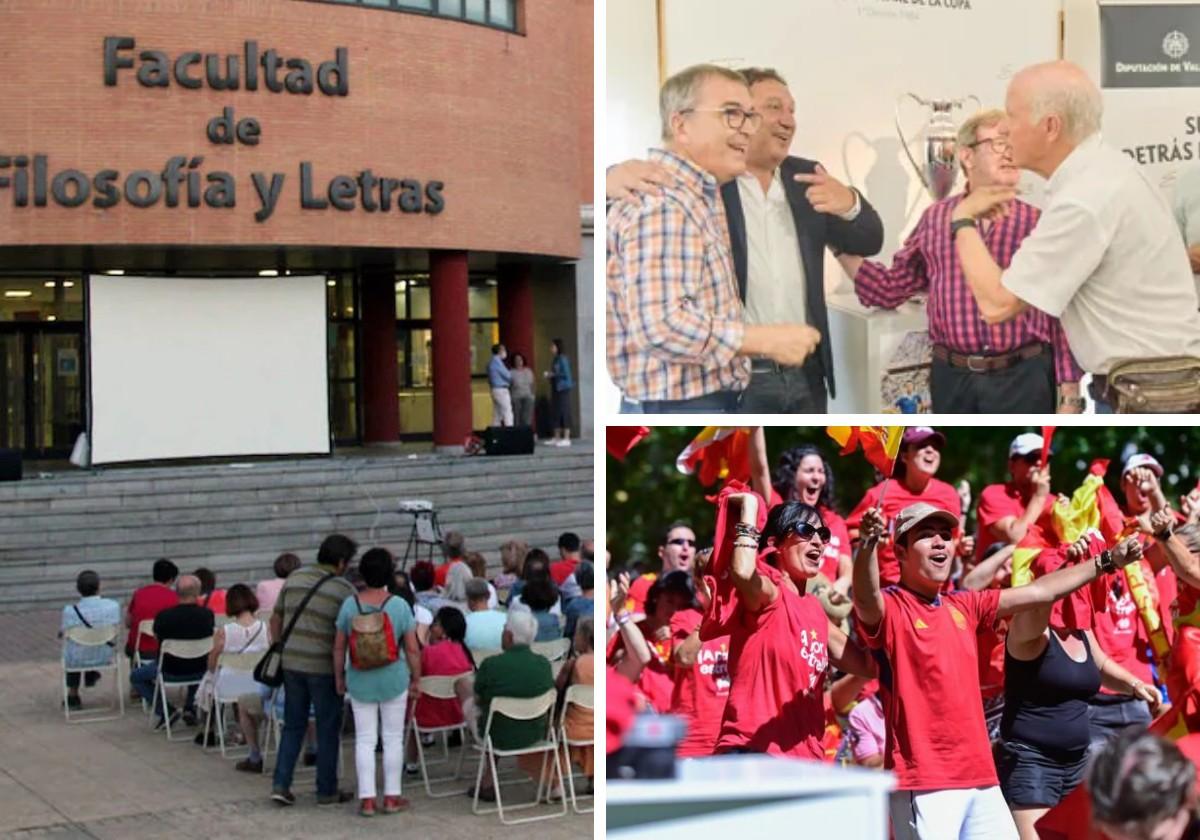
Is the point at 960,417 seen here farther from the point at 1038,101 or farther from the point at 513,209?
the point at 513,209

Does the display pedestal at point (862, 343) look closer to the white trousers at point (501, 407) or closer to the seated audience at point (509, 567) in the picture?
the seated audience at point (509, 567)

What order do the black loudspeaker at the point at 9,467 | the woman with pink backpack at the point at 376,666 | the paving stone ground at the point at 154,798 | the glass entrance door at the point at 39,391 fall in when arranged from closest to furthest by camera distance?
the woman with pink backpack at the point at 376,666
the paving stone ground at the point at 154,798
the black loudspeaker at the point at 9,467
the glass entrance door at the point at 39,391

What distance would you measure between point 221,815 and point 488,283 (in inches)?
936

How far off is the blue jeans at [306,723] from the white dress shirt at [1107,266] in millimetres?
5748

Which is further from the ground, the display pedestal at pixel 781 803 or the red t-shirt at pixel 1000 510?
the red t-shirt at pixel 1000 510

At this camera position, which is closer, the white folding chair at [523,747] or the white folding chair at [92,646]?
the white folding chair at [523,747]

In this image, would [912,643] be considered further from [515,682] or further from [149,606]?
[149,606]

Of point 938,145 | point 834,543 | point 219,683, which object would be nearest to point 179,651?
point 219,683

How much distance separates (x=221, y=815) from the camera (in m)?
9.79

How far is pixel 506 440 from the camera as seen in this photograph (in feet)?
84.3

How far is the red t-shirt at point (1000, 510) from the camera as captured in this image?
5406 millimetres

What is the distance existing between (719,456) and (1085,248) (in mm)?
1247

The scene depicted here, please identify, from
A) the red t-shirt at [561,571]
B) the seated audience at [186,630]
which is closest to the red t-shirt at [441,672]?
the red t-shirt at [561,571]

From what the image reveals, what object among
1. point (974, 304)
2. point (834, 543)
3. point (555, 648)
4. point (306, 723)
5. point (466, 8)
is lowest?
point (306, 723)
